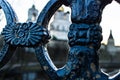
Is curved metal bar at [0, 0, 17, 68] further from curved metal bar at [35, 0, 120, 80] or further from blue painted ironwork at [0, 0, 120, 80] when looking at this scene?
curved metal bar at [35, 0, 120, 80]

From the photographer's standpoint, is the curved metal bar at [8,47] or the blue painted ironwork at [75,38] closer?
the blue painted ironwork at [75,38]

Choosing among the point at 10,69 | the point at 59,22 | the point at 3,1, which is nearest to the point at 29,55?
the point at 10,69

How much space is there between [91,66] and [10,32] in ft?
0.87

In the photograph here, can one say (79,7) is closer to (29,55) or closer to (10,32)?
(10,32)

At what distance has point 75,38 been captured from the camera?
0.89m

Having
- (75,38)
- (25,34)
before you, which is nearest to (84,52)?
(75,38)

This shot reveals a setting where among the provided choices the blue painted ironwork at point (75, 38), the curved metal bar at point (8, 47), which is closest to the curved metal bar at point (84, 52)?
the blue painted ironwork at point (75, 38)

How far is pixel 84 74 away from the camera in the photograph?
2.86ft

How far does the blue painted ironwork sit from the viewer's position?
88 cm

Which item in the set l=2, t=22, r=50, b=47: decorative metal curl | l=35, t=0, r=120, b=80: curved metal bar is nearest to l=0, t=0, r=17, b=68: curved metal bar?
l=2, t=22, r=50, b=47: decorative metal curl

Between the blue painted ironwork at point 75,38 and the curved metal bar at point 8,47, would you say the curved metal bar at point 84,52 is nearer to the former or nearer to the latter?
the blue painted ironwork at point 75,38

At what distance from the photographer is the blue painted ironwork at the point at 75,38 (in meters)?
0.88

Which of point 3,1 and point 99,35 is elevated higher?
point 3,1

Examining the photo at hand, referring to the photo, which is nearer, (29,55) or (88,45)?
(88,45)
